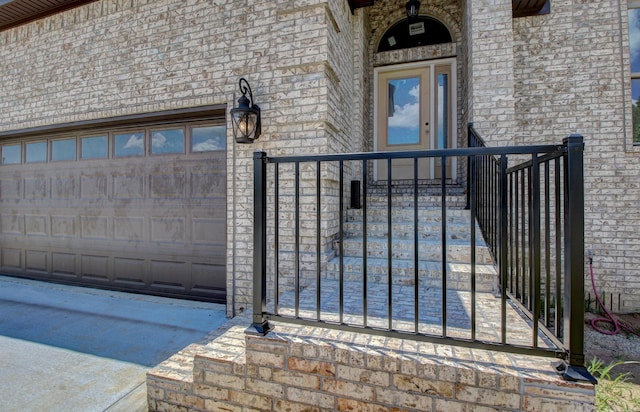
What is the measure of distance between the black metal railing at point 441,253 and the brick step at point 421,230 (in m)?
0.06

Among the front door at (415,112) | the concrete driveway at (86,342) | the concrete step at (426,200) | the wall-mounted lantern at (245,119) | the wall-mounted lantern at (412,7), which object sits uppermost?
the wall-mounted lantern at (412,7)

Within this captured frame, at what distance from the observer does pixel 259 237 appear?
1.76 metres

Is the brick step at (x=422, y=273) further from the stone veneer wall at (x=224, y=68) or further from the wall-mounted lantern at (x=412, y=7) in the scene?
the wall-mounted lantern at (x=412, y=7)

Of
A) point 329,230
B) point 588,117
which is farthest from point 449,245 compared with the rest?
point 588,117

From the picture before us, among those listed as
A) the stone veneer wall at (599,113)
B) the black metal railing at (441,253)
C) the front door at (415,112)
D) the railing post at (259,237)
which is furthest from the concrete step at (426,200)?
the railing post at (259,237)

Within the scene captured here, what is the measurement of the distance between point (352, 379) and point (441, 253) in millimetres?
1241

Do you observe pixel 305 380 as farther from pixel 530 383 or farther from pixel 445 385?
pixel 530 383

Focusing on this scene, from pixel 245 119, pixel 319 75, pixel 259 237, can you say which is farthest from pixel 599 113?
pixel 259 237

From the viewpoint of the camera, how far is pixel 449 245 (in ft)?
9.45

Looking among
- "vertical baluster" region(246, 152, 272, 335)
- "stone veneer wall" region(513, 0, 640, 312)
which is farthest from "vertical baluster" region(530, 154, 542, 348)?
"stone veneer wall" region(513, 0, 640, 312)

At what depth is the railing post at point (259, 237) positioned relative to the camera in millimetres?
1732

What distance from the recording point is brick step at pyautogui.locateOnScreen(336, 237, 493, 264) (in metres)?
2.78

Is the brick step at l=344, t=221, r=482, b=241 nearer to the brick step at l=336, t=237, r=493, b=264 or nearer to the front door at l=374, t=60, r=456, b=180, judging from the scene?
the brick step at l=336, t=237, r=493, b=264

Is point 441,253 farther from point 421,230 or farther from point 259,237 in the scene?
point 259,237
